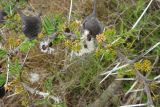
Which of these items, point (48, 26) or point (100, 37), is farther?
point (48, 26)

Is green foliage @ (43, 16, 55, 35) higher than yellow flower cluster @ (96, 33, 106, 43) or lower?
higher

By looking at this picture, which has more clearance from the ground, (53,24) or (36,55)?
(53,24)

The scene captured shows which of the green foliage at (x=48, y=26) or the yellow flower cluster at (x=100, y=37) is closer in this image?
the yellow flower cluster at (x=100, y=37)

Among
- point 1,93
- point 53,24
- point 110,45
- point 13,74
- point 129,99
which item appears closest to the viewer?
point 110,45

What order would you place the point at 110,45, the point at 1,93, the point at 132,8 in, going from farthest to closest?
the point at 132,8 < the point at 1,93 < the point at 110,45

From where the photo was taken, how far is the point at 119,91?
2348 millimetres

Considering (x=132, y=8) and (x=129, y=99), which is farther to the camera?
(x=132, y=8)

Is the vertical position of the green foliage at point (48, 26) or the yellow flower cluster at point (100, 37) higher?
the green foliage at point (48, 26)

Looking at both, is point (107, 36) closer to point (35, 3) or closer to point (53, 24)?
point (53, 24)

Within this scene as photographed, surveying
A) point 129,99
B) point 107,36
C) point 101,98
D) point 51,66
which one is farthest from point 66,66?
point 107,36

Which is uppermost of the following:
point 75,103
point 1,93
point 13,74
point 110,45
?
point 110,45

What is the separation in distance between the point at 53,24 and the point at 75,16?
88 centimetres

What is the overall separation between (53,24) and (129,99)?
0.93m

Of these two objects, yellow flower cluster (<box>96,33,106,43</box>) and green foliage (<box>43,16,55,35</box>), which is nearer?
yellow flower cluster (<box>96,33,106,43</box>)
